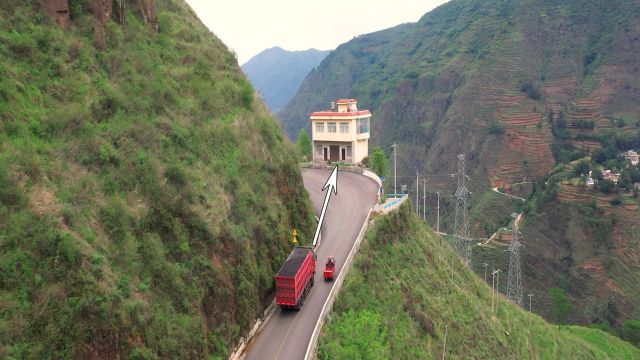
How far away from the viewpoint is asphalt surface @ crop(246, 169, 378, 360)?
19.6 meters

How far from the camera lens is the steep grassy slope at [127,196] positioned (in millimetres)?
12695

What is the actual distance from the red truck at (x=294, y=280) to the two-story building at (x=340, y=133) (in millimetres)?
28491

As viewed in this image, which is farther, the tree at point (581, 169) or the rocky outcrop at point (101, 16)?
the tree at point (581, 169)

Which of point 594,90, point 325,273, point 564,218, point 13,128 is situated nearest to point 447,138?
point 594,90

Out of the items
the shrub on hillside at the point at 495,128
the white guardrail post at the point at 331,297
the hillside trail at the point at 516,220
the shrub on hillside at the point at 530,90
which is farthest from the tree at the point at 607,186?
the white guardrail post at the point at 331,297

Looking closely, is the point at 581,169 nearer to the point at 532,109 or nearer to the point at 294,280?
the point at 532,109

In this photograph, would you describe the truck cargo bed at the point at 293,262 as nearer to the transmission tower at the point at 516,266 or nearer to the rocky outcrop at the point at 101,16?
the rocky outcrop at the point at 101,16

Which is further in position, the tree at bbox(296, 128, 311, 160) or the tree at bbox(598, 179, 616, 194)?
the tree at bbox(598, 179, 616, 194)

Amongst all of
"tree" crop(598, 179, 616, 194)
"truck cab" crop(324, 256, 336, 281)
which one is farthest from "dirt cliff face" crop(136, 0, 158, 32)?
"tree" crop(598, 179, 616, 194)

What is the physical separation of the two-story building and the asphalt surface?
4.11m

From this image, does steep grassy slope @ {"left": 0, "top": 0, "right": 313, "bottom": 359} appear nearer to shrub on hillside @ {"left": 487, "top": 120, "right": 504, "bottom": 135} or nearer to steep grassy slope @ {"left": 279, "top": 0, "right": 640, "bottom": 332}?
steep grassy slope @ {"left": 279, "top": 0, "right": 640, "bottom": 332}

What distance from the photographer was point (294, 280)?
21016 mm

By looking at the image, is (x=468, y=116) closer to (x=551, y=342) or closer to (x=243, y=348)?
(x=551, y=342)

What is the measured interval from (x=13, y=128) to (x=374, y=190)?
30054mm
